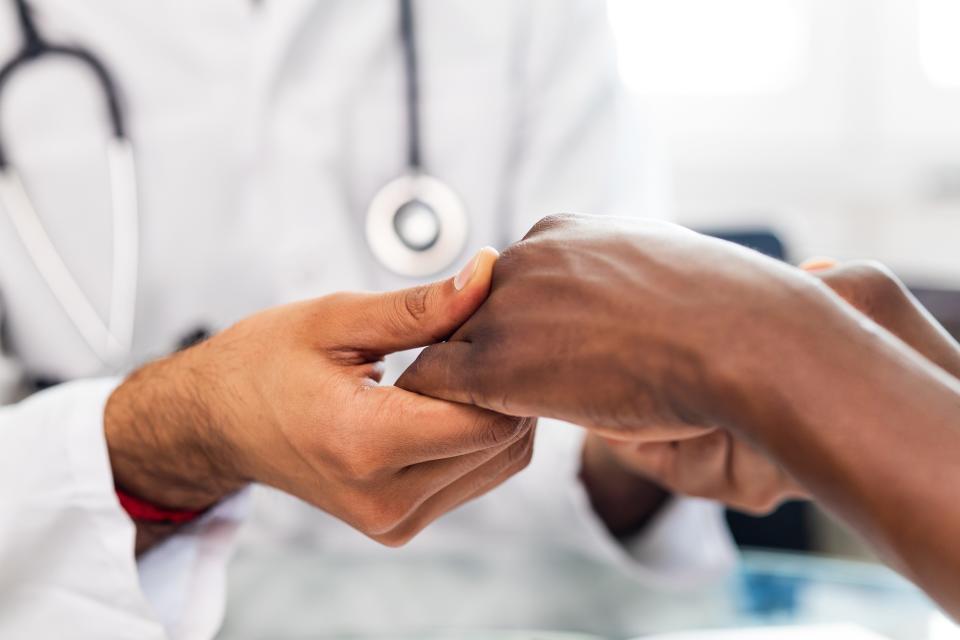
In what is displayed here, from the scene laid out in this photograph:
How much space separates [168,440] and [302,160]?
294mm

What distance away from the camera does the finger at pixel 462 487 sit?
40cm

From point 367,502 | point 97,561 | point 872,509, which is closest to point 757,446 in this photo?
point 872,509

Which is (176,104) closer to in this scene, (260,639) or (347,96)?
(347,96)

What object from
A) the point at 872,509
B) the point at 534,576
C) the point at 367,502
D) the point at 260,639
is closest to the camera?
the point at 872,509

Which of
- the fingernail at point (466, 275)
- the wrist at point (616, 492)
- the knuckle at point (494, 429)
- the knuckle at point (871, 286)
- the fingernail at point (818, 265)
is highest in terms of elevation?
the fingernail at point (466, 275)

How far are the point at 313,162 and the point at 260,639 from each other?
349 mm

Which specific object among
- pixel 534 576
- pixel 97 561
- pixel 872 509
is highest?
pixel 872 509

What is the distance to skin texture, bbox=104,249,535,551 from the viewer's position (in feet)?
1.17

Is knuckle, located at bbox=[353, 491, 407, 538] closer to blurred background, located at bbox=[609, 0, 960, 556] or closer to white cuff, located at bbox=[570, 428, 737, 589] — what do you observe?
white cuff, located at bbox=[570, 428, 737, 589]

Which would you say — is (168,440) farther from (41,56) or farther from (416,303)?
(41,56)

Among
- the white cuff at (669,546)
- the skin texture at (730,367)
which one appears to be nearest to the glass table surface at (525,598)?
the white cuff at (669,546)

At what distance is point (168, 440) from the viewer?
1.42ft

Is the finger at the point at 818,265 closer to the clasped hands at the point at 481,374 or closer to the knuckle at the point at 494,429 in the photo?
the clasped hands at the point at 481,374

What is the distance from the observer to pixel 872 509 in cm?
25
